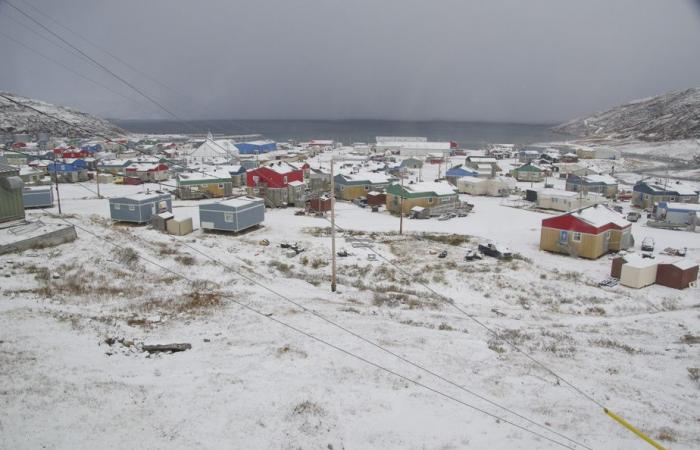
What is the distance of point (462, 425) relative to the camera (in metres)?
9.38

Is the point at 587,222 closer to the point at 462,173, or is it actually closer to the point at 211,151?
the point at 462,173

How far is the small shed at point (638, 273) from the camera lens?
22.2m

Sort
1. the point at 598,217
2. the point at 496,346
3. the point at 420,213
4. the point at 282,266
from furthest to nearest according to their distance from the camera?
the point at 420,213 → the point at 598,217 → the point at 282,266 → the point at 496,346

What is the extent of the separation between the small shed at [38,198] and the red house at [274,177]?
17559 mm

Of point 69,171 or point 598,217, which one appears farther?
point 69,171

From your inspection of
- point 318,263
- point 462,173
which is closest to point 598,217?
point 318,263

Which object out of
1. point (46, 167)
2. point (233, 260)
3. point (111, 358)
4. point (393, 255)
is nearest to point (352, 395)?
point (111, 358)

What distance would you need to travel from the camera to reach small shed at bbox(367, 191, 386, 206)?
43809 millimetres

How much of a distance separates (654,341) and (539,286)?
22.3 ft

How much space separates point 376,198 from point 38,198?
29.9 m

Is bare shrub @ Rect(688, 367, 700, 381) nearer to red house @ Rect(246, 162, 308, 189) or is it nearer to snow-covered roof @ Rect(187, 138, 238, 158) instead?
red house @ Rect(246, 162, 308, 189)

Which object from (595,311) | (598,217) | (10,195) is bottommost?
(595,311)

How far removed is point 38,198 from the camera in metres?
39.2

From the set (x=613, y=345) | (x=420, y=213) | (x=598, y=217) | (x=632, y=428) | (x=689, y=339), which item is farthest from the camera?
(x=420, y=213)
